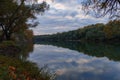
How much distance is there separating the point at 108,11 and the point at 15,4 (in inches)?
1022

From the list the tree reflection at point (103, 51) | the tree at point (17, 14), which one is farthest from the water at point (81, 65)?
the tree at point (17, 14)

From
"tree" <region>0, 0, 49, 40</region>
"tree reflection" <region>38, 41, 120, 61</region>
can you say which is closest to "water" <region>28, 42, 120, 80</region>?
"tree reflection" <region>38, 41, 120, 61</region>

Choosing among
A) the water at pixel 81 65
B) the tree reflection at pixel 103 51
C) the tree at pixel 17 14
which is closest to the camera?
the water at pixel 81 65

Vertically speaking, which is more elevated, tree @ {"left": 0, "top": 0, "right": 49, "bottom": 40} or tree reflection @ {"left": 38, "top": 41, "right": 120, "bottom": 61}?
tree @ {"left": 0, "top": 0, "right": 49, "bottom": 40}

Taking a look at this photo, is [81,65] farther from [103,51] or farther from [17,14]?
[103,51]

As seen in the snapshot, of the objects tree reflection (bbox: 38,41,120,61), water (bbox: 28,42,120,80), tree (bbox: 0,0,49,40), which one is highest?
tree (bbox: 0,0,49,40)

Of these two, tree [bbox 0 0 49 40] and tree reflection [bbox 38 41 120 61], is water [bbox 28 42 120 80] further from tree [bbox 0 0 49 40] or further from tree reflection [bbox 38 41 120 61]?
tree [bbox 0 0 49 40]

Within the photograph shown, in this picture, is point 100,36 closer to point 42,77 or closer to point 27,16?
point 27,16

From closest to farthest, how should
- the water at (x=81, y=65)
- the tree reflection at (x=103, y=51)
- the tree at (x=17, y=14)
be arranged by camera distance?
the water at (x=81, y=65), the tree at (x=17, y=14), the tree reflection at (x=103, y=51)

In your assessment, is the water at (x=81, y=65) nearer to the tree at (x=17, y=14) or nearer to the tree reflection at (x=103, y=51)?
the tree reflection at (x=103, y=51)

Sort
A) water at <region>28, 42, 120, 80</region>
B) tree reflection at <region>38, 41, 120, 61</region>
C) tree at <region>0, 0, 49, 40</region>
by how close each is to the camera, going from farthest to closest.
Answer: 1. tree reflection at <region>38, 41, 120, 61</region>
2. tree at <region>0, 0, 49, 40</region>
3. water at <region>28, 42, 120, 80</region>

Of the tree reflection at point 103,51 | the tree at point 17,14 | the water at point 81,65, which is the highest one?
the tree at point 17,14

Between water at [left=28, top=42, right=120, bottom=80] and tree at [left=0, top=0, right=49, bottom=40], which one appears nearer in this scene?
water at [left=28, top=42, right=120, bottom=80]

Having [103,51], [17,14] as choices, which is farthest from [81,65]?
[103,51]
